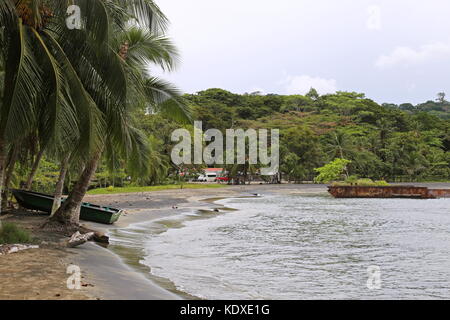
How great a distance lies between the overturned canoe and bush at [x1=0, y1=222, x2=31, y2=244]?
7971mm

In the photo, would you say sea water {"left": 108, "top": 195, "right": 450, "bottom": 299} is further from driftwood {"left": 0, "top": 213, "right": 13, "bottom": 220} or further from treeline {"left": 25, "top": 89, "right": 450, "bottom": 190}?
treeline {"left": 25, "top": 89, "right": 450, "bottom": 190}

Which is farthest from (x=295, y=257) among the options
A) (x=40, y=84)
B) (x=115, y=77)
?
(x=40, y=84)

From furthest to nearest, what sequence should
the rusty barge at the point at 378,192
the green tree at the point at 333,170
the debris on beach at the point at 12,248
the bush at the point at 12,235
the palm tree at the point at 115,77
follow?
1. the green tree at the point at 333,170
2. the rusty barge at the point at 378,192
3. the bush at the point at 12,235
4. the palm tree at the point at 115,77
5. the debris on beach at the point at 12,248

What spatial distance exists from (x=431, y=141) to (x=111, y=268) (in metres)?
94.4

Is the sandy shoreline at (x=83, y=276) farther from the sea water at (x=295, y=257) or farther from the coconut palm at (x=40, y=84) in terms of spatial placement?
the coconut palm at (x=40, y=84)

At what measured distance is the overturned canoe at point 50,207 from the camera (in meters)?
19.4

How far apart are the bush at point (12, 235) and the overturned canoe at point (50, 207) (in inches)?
314

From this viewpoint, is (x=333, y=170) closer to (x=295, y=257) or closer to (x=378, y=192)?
(x=378, y=192)

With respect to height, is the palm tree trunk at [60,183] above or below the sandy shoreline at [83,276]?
above

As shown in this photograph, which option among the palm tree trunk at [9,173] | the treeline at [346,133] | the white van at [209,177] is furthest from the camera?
the white van at [209,177]

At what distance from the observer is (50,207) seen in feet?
64.6

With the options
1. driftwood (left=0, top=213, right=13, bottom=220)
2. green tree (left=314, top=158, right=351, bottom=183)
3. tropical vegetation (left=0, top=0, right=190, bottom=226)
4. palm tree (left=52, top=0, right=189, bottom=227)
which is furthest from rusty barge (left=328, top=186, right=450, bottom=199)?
tropical vegetation (left=0, top=0, right=190, bottom=226)

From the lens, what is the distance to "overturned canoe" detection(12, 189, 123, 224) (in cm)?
1939

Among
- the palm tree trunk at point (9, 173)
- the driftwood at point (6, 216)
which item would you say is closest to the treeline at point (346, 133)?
the palm tree trunk at point (9, 173)
